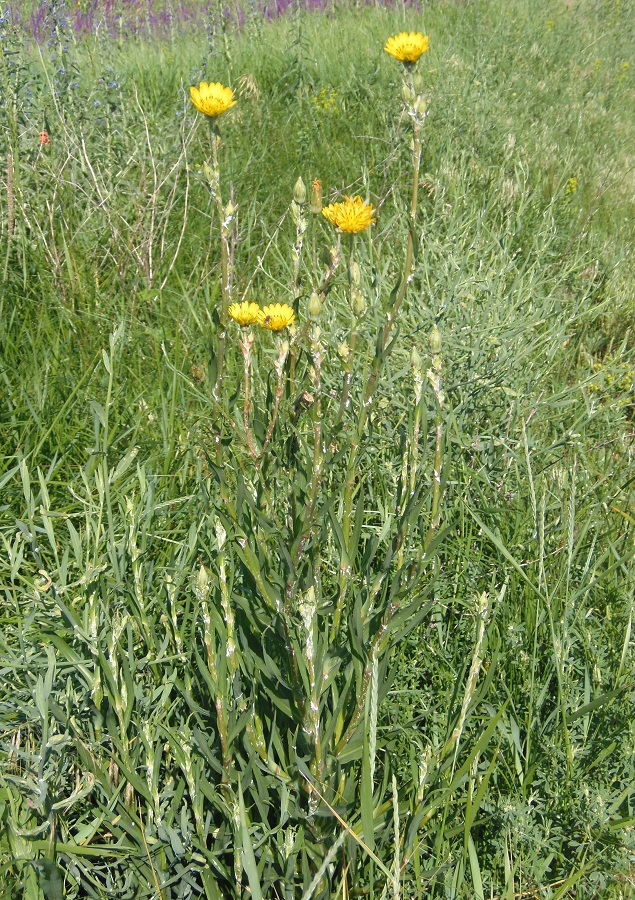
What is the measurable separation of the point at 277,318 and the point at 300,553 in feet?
1.29

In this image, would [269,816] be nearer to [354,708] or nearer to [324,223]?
[354,708]

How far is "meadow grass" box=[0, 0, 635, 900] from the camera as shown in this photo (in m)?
1.23

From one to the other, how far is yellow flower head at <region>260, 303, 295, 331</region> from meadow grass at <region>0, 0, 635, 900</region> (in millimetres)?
108

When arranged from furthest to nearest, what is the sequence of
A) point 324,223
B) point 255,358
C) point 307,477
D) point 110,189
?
1. point 324,223
2. point 110,189
3. point 255,358
4. point 307,477

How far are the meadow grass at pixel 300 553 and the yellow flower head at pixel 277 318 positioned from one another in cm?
11

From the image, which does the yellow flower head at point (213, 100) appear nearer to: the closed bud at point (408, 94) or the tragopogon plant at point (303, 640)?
the tragopogon plant at point (303, 640)

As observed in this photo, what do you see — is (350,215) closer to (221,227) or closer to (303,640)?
(221,227)

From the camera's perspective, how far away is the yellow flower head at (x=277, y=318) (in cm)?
135

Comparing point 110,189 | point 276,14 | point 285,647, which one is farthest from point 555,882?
point 276,14

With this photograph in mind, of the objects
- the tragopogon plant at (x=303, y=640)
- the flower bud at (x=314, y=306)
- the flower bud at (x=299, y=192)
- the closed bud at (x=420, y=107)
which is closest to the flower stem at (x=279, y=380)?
the tragopogon plant at (x=303, y=640)

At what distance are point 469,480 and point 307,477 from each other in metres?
0.66

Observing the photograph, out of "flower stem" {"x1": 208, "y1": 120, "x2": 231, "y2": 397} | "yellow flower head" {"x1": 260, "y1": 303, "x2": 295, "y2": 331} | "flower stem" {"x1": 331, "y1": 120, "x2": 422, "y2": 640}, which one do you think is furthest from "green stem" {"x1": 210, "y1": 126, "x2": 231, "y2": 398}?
"flower stem" {"x1": 331, "y1": 120, "x2": 422, "y2": 640}

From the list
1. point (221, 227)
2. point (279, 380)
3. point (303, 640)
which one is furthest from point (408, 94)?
point (303, 640)

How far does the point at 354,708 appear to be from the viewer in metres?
1.34
